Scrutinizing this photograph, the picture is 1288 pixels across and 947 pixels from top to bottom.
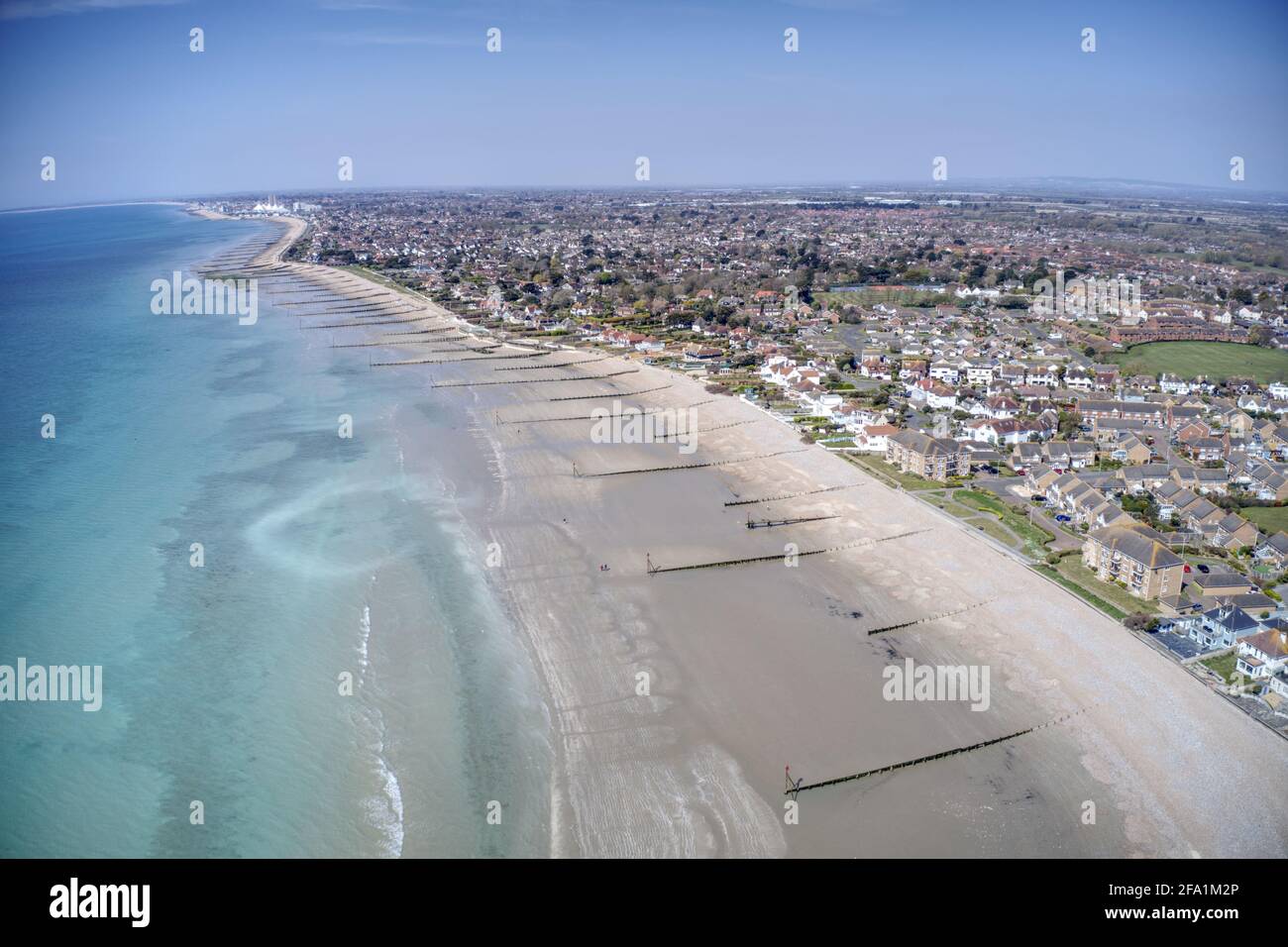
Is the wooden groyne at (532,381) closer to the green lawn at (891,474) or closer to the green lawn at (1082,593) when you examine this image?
the green lawn at (891,474)

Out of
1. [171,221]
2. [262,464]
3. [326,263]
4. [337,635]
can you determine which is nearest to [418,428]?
[262,464]

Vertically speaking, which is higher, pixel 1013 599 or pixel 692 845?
pixel 1013 599

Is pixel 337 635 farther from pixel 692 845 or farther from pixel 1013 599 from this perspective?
pixel 1013 599

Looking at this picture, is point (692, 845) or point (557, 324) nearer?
point (692, 845)

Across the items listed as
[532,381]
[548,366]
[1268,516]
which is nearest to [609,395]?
[532,381]

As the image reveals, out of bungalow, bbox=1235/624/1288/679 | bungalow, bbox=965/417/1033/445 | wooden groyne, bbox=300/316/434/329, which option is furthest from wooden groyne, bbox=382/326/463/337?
bungalow, bbox=1235/624/1288/679
